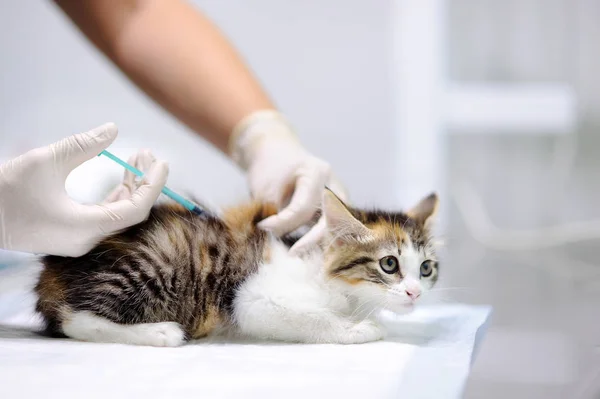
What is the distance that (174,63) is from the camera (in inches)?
71.2

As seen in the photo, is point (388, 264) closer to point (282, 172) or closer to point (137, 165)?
point (282, 172)

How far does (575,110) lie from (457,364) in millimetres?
2896

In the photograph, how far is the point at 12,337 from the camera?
4.40 feet

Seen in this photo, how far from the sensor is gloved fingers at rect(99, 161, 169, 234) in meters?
1.31

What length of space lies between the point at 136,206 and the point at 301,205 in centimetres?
37

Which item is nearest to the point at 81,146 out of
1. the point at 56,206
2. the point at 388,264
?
the point at 56,206

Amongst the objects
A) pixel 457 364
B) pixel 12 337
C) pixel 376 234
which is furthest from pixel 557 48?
pixel 12 337

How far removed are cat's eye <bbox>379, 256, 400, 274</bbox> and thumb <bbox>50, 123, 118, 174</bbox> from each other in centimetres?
54

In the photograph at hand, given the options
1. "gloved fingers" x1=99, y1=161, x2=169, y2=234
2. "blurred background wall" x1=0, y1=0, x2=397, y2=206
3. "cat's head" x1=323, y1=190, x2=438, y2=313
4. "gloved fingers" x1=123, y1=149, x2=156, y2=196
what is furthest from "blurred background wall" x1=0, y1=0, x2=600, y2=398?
"gloved fingers" x1=99, y1=161, x2=169, y2=234

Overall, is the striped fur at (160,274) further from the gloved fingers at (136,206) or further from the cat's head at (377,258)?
the cat's head at (377,258)

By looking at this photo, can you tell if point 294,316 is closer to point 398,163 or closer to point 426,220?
point 426,220

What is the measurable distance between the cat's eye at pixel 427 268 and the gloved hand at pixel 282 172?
0.68 ft

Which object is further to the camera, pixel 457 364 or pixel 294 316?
pixel 294 316

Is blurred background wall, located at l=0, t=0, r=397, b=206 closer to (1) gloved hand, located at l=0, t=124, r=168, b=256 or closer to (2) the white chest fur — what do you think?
(2) the white chest fur
